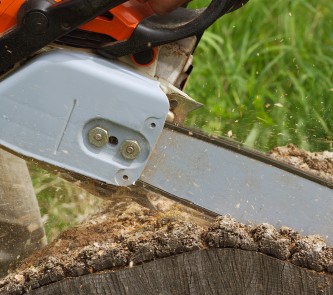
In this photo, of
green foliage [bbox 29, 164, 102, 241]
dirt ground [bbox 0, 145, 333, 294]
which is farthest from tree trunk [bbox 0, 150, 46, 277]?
dirt ground [bbox 0, 145, 333, 294]

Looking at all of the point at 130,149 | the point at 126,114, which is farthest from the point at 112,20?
the point at 130,149

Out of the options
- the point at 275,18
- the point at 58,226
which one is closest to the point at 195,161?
the point at 58,226

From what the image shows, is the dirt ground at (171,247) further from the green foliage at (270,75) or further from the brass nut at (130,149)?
the green foliage at (270,75)

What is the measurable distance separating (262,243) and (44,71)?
2.84 feet

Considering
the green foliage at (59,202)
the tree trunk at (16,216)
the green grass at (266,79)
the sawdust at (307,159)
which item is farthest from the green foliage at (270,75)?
the tree trunk at (16,216)

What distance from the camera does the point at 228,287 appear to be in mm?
2537

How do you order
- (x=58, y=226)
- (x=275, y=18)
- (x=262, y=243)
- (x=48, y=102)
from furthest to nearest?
(x=275, y=18) → (x=58, y=226) → (x=48, y=102) → (x=262, y=243)

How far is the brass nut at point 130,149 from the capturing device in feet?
8.89

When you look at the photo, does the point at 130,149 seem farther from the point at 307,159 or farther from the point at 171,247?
the point at 307,159

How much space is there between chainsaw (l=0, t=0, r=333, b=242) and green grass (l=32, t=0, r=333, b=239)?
4.27 feet

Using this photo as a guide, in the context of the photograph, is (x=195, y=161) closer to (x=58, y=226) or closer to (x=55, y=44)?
(x=55, y=44)

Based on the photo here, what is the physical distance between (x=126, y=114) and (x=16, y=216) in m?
1.05

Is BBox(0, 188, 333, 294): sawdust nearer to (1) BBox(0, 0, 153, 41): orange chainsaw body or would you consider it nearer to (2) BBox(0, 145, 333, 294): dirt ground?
(2) BBox(0, 145, 333, 294): dirt ground

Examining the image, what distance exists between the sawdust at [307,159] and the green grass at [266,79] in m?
0.50
